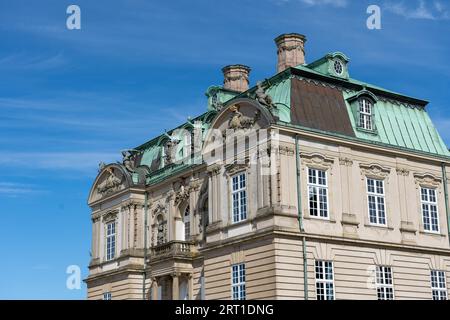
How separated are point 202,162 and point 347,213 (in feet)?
31.2

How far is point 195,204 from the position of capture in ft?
141

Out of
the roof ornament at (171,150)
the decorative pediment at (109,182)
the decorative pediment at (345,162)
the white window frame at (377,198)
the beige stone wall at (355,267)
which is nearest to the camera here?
the beige stone wall at (355,267)

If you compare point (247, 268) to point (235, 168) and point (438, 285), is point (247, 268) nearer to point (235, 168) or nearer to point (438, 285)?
point (235, 168)

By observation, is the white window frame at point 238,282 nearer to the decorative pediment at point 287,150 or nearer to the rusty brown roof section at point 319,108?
the decorative pediment at point 287,150

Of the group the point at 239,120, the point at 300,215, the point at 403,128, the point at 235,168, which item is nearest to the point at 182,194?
the point at 235,168

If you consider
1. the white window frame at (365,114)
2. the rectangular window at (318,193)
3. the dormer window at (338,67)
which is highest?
the dormer window at (338,67)

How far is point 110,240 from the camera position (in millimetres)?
49750

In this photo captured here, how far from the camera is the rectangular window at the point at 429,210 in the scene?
1604 inches

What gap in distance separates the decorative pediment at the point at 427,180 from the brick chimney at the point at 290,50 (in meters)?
10.4

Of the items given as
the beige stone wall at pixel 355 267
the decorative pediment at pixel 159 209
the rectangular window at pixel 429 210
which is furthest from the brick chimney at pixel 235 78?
the beige stone wall at pixel 355 267

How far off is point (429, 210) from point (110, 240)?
21.3 m
